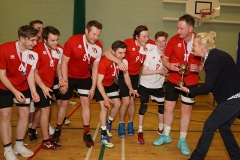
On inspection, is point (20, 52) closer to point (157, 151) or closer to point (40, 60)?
point (40, 60)

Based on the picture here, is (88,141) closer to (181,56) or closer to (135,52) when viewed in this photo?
(135,52)

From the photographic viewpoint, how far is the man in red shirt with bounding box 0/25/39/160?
9.57ft

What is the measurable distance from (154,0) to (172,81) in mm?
6011

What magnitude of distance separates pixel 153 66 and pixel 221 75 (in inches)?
53.9

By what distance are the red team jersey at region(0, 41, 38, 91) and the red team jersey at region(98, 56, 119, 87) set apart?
3.16 ft

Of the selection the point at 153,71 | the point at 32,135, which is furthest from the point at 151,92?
the point at 32,135

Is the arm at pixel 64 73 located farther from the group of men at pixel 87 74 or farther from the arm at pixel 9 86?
the arm at pixel 9 86

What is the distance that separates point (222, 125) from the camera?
9.30 ft

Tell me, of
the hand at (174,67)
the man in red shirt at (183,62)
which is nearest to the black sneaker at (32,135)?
the man in red shirt at (183,62)

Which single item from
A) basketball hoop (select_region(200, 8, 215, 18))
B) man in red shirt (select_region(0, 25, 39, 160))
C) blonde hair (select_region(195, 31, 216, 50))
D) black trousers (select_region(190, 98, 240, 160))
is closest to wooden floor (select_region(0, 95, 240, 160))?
man in red shirt (select_region(0, 25, 39, 160))

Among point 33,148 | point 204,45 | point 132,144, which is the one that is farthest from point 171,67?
point 33,148

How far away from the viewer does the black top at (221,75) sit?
2.60 m

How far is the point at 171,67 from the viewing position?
11.2 ft

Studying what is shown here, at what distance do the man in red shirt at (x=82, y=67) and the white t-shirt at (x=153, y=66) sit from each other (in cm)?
80
